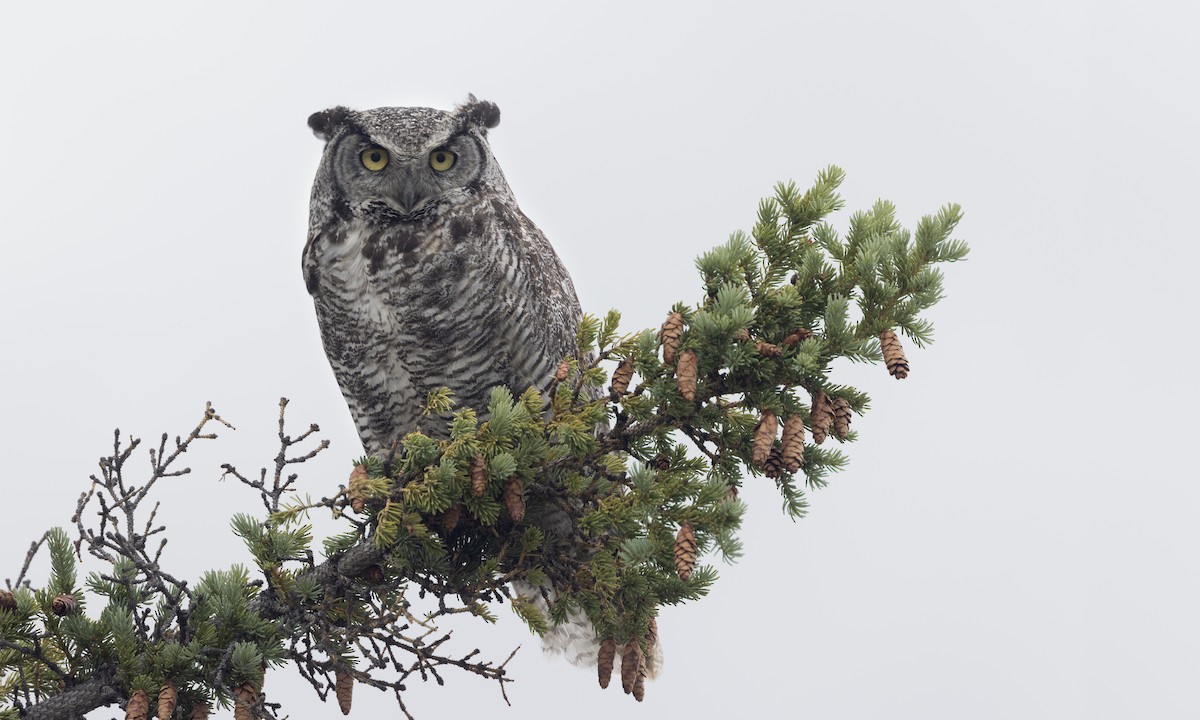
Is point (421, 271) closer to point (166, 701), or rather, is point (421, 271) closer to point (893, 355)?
point (166, 701)

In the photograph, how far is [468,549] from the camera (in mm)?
3121

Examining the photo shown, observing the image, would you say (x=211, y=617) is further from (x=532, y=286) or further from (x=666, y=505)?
(x=532, y=286)

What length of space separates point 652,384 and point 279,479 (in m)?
0.99

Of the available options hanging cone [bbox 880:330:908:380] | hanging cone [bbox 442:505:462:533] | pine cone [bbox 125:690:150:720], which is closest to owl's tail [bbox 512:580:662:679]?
hanging cone [bbox 442:505:462:533]

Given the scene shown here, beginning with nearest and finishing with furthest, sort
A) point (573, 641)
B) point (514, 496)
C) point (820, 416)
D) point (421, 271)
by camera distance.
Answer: point (820, 416) < point (514, 496) < point (421, 271) < point (573, 641)

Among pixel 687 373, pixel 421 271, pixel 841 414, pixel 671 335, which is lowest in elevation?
pixel 841 414

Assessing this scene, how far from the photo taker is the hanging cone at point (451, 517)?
9.53 ft

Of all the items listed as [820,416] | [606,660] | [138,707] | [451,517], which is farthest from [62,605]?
[820,416]

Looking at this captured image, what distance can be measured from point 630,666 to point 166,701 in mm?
1106

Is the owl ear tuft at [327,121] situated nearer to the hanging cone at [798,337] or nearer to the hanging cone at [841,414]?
the hanging cone at [798,337]

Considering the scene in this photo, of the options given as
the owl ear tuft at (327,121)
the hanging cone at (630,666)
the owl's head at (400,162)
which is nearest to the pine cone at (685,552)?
the hanging cone at (630,666)

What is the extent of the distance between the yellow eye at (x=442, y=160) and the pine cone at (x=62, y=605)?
1742 millimetres

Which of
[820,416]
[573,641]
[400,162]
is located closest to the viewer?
[820,416]

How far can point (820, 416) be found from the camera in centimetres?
254
